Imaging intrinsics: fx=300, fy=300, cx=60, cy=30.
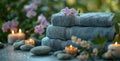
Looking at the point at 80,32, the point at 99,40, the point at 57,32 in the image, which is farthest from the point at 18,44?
the point at 99,40

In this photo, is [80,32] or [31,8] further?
[31,8]

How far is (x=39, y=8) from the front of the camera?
1965mm

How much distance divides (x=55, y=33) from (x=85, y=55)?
0.24 meters

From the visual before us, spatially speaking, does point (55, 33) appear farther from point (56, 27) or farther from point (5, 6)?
point (5, 6)

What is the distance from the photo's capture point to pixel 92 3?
1.96 meters

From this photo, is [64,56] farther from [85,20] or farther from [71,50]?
[85,20]

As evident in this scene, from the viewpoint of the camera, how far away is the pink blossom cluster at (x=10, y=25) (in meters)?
1.58

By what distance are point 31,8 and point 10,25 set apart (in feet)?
0.71

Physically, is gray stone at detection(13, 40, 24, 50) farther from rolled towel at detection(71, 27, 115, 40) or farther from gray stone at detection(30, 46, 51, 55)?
rolled towel at detection(71, 27, 115, 40)

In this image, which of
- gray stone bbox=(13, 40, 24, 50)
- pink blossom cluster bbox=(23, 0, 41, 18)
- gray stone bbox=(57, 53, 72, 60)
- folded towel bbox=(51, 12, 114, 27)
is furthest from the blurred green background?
gray stone bbox=(57, 53, 72, 60)

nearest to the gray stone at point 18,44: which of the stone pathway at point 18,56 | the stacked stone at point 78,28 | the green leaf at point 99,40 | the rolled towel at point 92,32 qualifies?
the stone pathway at point 18,56

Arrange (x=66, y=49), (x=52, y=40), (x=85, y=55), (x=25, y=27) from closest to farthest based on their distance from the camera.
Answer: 1. (x=85, y=55)
2. (x=66, y=49)
3. (x=52, y=40)
4. (x=25, y=27)

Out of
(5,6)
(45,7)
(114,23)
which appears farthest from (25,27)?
(114,23)

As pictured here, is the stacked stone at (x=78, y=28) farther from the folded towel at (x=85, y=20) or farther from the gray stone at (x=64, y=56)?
the gray stone at (x=64, y=56)
